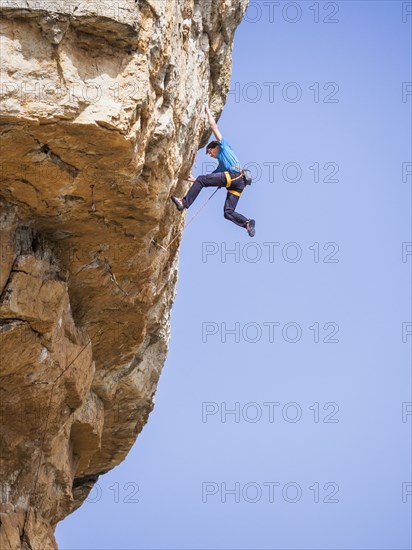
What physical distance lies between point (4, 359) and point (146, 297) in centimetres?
303

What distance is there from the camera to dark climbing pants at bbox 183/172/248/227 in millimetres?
16264

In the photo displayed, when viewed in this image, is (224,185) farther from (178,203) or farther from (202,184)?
(178,203)

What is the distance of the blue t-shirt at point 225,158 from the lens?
1698cm

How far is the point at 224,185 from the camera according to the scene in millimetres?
16812

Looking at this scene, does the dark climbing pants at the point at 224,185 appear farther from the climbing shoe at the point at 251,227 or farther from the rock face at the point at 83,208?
the rock face at the point at 83,208

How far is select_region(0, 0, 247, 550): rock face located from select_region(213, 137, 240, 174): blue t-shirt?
0.44m

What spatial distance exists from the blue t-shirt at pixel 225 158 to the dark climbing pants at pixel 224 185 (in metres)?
0.20

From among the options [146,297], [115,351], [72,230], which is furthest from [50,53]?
[115,351]

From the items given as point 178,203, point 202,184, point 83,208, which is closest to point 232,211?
point 202,184

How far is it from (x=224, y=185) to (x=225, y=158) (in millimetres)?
482

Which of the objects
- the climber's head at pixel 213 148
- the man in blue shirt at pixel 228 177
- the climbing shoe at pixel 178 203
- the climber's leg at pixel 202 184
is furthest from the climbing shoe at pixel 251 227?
the climbing shoe at pixel 178 203

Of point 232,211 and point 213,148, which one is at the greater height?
point 213,148

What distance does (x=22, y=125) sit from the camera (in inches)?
508

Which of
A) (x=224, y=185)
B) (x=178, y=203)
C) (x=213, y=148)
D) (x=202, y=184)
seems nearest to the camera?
(x=178, y=203)
